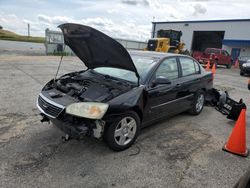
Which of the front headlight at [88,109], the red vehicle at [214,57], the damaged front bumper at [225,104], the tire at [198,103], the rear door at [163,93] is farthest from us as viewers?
the red vehicle at [214,57]

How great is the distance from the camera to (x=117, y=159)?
3539mm

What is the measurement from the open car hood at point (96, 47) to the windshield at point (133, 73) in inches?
7.4

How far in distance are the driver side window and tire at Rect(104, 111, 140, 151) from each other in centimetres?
102

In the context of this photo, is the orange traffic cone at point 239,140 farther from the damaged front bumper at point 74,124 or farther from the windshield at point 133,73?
the damaged front bumper at point 74,124

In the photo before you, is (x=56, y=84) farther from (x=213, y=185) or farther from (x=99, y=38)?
(x=213, y=185)

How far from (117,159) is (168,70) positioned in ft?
6.99

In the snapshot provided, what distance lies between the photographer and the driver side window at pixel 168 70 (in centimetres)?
449

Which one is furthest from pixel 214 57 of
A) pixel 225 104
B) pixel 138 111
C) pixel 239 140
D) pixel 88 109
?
pixel 88 109

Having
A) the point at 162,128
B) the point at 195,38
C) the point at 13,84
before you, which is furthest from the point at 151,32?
the point at 162,128

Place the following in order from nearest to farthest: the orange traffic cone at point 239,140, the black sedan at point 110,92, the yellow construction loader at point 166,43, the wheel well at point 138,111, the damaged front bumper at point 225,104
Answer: the black sedan at point 110,92, the wheel well at point 138,111, the orange traffic cone at point 239,140, the damaged front bumper at point 225,104, the yellow construction loader at point 166,43

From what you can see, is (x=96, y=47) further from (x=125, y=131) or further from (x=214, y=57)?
(x=214, y=57)

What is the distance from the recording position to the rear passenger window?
5.31 metres

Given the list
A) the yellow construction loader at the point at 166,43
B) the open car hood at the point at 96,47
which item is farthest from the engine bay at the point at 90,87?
the yellow construction loader at the point at 166,43

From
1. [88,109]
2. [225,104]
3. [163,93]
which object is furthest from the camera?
[225,104]
